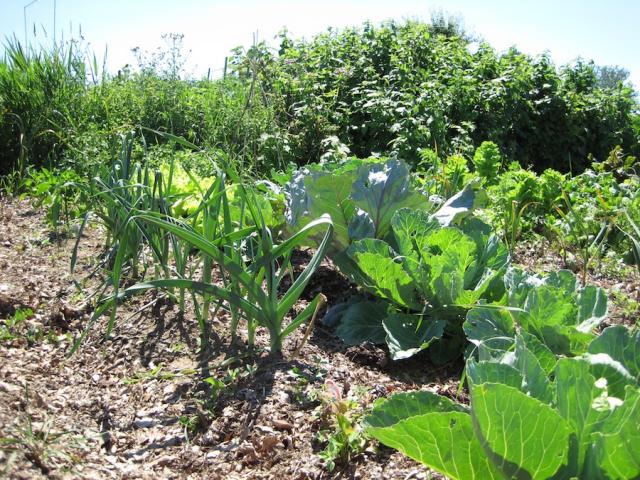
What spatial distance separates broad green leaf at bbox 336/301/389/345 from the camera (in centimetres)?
256

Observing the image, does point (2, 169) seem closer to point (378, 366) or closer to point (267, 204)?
point (267, 204)

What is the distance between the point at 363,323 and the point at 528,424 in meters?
1.39

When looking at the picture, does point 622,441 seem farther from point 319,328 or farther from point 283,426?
point 319,328

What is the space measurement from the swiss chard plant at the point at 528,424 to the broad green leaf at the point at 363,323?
102 cm

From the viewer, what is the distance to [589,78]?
993 cm

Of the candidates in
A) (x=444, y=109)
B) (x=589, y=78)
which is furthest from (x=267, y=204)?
(x=589, y=78)

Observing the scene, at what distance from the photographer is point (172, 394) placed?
7.33 feet

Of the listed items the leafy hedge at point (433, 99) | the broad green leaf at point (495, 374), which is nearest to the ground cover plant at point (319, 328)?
the broad green leaf at point (495, 374)

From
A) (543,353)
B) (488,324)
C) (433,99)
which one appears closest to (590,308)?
(488,324)

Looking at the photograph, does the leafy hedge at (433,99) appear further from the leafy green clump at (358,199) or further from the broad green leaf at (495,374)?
the broad green leaf at (495,374)

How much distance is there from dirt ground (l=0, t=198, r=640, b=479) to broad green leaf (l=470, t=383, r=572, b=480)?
1.52 ft

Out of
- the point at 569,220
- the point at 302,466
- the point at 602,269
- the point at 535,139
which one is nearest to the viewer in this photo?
the point at 302,466

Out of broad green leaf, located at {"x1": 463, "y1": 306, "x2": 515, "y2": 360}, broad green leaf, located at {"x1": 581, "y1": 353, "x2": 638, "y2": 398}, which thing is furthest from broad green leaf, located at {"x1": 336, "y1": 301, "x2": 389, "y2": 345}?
broad green leaf, located at {"x1": 581, "y1": 353, "x2": 638, "y2": 398}

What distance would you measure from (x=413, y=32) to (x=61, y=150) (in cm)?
541
